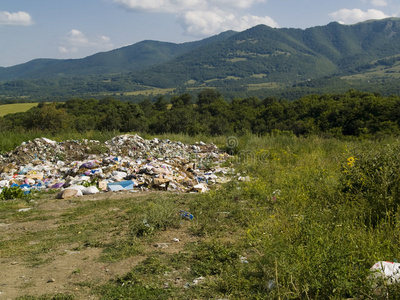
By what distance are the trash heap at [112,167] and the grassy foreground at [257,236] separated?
1091mm

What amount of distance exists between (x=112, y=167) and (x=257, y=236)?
17.5 ft

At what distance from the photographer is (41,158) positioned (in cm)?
965

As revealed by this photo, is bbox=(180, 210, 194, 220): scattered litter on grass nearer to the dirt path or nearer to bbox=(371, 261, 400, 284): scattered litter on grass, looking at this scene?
the dirt path

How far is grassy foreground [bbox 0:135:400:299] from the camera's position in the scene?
2389 mm

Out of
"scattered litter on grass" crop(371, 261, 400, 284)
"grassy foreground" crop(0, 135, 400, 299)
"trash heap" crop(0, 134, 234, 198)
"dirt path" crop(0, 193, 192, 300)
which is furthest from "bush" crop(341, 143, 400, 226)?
"trash heap" crop(0, 134, 234, 198)

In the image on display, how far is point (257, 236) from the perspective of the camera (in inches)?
132

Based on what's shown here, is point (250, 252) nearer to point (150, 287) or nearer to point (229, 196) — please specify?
point (150, 287)

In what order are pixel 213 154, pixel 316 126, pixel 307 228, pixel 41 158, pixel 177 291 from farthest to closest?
pixel 316 126, pixel 213 154, pixel 41 158, pixel 307 228, pixel 177 291

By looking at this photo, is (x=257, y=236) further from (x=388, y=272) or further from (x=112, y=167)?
(x=112, y=167)

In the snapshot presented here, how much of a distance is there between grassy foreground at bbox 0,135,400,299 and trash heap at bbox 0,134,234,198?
1091 mm

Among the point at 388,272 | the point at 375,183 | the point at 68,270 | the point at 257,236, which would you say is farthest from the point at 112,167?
the point at 388,272

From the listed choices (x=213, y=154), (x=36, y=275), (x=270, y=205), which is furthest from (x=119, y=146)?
(x=36, y=275)

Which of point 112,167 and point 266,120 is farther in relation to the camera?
point 266,120

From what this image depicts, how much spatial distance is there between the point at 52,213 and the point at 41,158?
207 inches
